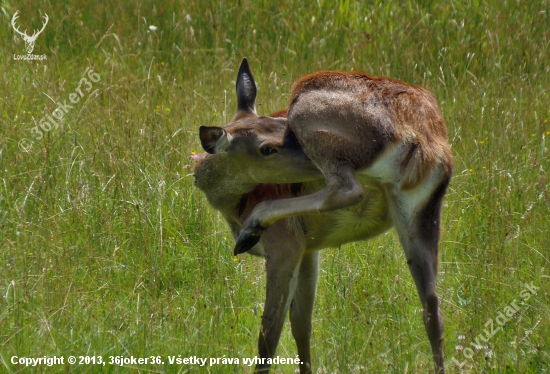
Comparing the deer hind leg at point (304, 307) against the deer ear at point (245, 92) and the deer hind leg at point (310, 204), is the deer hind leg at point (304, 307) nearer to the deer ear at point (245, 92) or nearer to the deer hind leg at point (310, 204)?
the deer hind leg at point (310, 204)

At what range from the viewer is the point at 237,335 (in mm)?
5453

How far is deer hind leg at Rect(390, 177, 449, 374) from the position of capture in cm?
454

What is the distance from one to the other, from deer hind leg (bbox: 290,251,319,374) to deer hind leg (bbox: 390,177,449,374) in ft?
3.44

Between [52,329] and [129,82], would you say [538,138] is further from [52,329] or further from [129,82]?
[52,329]

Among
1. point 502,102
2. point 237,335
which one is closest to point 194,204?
point 237,335

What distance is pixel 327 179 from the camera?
459 cm

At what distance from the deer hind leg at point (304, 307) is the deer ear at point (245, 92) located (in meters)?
1.02

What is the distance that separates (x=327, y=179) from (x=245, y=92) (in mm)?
1395

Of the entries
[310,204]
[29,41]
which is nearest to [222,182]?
[310,204]

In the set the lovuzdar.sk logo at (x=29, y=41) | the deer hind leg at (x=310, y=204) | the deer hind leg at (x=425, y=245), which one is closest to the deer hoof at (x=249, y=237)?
the deer hind leg at (x=310, y=204)

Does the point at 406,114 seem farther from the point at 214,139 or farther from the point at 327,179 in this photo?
the point at 214,139

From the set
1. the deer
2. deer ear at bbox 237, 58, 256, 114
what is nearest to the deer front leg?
the deer

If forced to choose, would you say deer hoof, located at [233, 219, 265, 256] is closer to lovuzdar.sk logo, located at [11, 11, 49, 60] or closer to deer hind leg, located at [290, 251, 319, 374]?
deer hind leg, located at [290, 251, 319, 374]

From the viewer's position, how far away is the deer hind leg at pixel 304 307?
541cm
